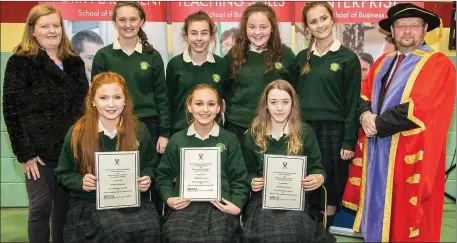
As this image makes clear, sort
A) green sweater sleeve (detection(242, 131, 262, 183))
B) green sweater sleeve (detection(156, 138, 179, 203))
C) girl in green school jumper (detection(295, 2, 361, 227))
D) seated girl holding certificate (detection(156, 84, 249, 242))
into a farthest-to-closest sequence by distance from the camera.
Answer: girl in green school jumper (detection(295, 2, 361, 227))
green sweater sleeve (detection(242, 131, 262, 183))
green sweater sleeve (detection(156, 138, 179, 203))
seated girl holding certificate (detection(156, 84, 249, 242))

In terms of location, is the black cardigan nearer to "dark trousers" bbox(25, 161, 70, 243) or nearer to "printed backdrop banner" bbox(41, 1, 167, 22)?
"dark trousers" bbox(25, 161, 70, 243)

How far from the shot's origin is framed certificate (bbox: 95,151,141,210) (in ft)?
9.75

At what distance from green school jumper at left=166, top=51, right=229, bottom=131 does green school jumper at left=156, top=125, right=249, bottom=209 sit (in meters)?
0.42

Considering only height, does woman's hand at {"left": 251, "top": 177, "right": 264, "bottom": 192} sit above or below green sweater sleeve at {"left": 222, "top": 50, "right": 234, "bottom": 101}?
below

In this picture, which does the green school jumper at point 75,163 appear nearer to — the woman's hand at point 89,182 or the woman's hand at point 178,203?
the woman's hand at point 89,182

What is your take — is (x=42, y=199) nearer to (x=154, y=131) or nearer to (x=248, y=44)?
(x=154, y=131)

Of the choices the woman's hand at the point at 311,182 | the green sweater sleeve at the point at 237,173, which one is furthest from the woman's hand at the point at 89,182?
the woman's hand at the point at 311,182

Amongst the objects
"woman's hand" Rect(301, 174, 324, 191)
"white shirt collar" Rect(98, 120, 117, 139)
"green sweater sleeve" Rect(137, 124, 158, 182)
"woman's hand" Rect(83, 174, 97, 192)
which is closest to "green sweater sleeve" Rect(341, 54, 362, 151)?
"woman's hand" Rect(301, 174, 324, 191)

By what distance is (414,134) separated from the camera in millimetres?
3164

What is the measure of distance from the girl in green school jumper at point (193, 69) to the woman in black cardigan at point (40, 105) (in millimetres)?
712

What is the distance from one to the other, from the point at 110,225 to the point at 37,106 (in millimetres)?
980

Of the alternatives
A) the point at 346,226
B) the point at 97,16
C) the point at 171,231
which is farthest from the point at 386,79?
the point at 97,16

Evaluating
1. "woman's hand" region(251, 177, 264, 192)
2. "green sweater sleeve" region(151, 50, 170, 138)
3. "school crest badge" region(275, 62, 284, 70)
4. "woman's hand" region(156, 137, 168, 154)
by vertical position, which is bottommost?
"woman's hand" region(251, 177, 264, 192)

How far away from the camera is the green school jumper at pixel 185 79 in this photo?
3580 millimetres
